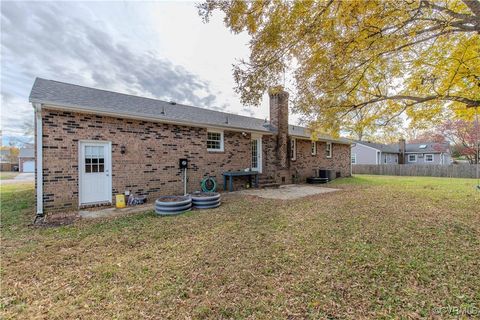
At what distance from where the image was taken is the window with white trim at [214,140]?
32.7ft

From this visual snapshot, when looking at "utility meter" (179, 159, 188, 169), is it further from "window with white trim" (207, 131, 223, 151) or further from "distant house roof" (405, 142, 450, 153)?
"distant house roof" (405, 142, 450, 153)

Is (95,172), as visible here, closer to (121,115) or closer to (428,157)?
(121,115)

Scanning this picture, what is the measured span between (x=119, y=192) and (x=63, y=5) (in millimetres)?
6837

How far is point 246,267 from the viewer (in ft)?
10.5

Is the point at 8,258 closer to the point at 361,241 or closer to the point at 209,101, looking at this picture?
the point at 361,241

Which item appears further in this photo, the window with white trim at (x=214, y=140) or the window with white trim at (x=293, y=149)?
the window with white trim at (x=293, y=149)

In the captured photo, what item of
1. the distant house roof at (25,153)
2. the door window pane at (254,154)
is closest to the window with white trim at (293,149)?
the door window pane at (254,154)

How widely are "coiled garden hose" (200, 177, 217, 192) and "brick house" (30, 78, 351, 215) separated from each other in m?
0.24

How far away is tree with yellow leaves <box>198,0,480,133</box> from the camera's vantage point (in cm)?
467

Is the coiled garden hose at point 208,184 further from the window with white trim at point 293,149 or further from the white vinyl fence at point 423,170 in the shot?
the white vinyl fence at point 423,170

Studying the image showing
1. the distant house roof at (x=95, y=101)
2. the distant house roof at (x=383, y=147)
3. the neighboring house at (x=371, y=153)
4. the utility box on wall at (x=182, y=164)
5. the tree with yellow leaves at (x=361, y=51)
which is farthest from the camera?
the distant house roof at (x=383, y=147)

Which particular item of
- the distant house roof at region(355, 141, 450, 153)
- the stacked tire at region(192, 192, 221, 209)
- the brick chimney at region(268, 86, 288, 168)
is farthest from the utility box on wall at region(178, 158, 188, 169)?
the distant house roof at region(355, 141, 450, 153)

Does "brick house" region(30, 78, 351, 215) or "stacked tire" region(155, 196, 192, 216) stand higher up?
"brick house" region(30, 78, 351, 215)

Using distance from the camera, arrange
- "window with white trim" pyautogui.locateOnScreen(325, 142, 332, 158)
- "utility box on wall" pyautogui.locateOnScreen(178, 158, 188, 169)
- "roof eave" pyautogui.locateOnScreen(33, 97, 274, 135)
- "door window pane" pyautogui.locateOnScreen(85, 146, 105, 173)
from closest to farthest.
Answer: "roof eave" pyautogui.locateOnScreen(33, 97, 274, 135) < "door window pane" pyautogui.locateOnScreen(85, 146, 105, 173) < "utility box on wall" pyautogui.locateOnScreen(178, 158, 188, 169) < "window with white trim" pyautogui.locateOnScreen(325, 142, 332, 158)
